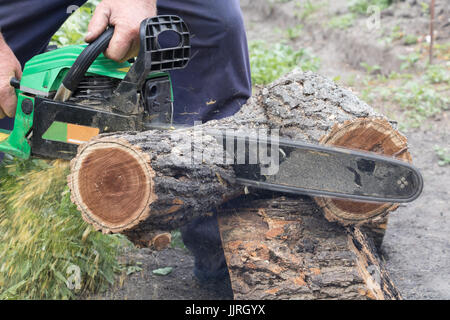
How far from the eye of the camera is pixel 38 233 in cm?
212

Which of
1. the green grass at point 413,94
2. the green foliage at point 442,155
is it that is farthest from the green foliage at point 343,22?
the green foliage at point 442,155

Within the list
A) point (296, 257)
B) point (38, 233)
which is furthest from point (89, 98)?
point (296, 257)

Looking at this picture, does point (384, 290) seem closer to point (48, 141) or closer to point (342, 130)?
point (342, 130)

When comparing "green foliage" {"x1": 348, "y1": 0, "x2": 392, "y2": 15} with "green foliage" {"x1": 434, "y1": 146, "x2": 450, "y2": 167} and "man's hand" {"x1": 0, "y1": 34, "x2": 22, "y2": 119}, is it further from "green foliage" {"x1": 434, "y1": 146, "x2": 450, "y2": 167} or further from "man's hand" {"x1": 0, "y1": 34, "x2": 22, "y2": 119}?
"man's hand" {"x1": 0, "y1": 34, "x2": 22, "y2": 119}

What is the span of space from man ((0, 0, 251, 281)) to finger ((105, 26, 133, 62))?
274 millimetres

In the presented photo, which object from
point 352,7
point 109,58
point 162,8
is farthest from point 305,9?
point 109,58

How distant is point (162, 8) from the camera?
8.22 feet

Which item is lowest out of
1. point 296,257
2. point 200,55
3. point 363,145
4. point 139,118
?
point 296,257

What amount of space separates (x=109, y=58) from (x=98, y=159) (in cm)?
50

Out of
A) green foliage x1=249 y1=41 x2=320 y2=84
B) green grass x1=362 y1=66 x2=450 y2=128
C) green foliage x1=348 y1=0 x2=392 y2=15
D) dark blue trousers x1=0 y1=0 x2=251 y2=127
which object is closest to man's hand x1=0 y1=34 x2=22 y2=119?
dark blue trousers x1=0 y1=0 x2=251 y2=127

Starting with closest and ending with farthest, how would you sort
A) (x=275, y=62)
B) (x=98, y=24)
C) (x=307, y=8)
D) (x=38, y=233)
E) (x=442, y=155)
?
(x=98, y=24), (x=38, y=233), (x=442, y=155), (x=275, y=62), (x=307, y=8)

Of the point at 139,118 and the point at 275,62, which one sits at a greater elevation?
the point at 139,118

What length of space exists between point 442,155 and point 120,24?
8.62 feet

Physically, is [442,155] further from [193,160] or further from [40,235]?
[40,235]
